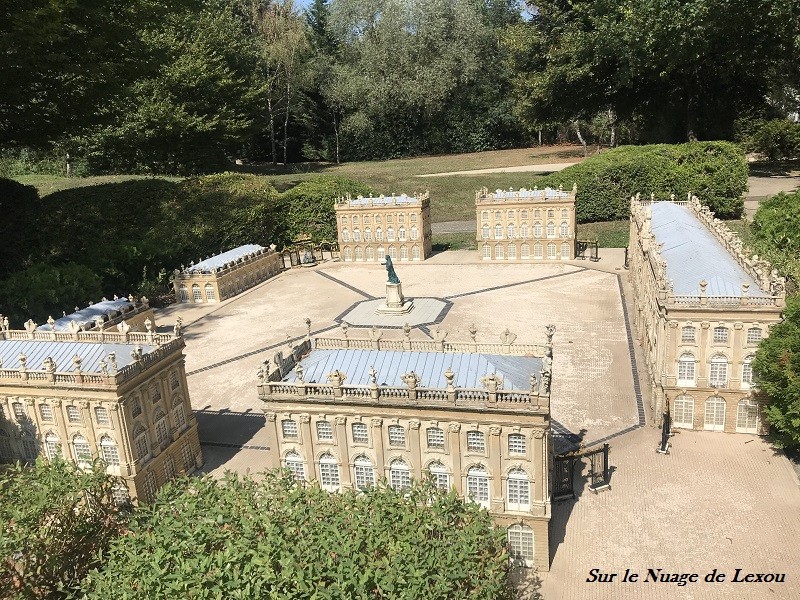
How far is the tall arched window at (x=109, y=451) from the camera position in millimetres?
26281

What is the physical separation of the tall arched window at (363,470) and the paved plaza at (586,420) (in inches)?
285

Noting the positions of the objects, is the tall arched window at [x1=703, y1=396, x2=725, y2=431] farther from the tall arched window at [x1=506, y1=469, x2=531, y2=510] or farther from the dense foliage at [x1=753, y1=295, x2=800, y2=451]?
the tall arched window at [x1=506, y1=469, x2=531, y2=510]

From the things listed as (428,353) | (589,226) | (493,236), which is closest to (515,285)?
(493,236)

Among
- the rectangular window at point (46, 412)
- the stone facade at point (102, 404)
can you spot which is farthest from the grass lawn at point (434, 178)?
the rectangular window at point (46, 412)

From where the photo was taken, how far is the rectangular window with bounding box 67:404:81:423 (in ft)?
86.4

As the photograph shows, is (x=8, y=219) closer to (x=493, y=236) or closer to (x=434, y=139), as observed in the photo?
(x=493, y=236)

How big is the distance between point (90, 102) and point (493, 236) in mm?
39904

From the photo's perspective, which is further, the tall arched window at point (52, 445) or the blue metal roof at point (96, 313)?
the blue metal roof at point (96, 313)

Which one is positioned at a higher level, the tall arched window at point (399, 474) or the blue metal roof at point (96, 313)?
the blue metal roof at point (96, 313)

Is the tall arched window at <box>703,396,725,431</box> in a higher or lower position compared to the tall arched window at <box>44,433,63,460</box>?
lower

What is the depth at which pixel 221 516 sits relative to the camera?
55.4 ft

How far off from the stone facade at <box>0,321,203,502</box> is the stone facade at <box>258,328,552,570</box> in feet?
21.8

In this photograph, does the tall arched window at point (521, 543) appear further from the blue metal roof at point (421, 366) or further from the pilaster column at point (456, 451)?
the blue metal roof at point (421, 366)

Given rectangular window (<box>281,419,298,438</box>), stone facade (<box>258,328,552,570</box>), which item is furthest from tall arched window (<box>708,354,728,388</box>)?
rectangular window (<box>281,419,298,438</box>)
